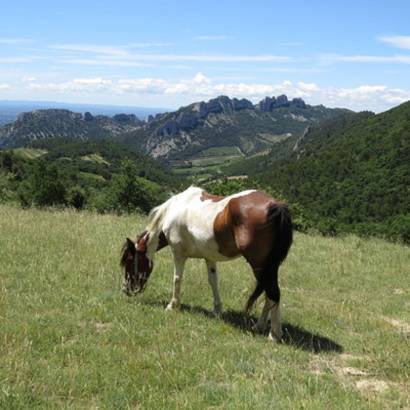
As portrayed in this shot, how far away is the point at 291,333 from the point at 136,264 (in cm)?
288

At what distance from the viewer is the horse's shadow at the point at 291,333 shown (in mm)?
6465

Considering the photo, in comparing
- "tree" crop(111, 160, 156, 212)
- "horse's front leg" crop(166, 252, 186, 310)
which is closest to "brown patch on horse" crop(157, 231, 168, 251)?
"horse's front leg" crop(166, 252, 186, 310)

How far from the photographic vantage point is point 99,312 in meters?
6.91


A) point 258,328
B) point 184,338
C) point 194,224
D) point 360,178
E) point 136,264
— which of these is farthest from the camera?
point 360,178

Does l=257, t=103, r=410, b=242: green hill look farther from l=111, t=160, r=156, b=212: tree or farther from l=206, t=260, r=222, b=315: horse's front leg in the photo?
l=206, t=260, r=222, b=315: horse's front leg

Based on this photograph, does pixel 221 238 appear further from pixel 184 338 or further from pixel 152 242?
pixel 184 338

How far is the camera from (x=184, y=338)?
6145 mm

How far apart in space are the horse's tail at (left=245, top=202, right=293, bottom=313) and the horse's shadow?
70 cm

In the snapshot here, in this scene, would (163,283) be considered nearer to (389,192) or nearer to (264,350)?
(264,350)

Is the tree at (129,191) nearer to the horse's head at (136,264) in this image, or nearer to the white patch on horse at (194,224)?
the horse's head at (136,264)

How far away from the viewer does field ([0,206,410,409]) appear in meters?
4.50

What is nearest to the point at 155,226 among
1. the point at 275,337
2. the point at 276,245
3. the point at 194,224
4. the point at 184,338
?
the point at 194,224

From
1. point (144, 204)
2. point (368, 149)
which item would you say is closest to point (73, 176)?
point (368, 149)

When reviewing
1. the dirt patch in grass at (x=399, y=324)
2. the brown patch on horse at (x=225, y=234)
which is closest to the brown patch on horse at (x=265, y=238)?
the brown patch on horse at (x=225, y=234)
